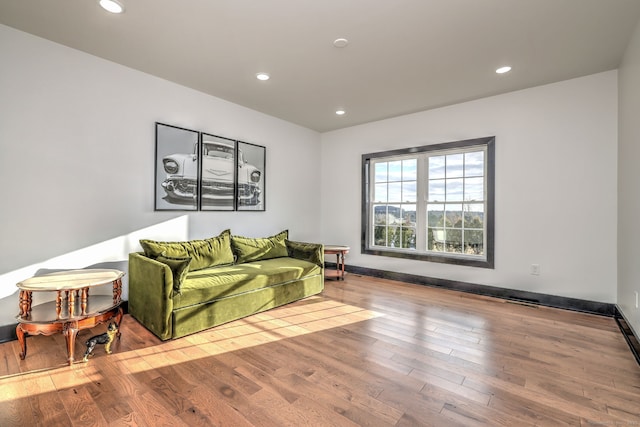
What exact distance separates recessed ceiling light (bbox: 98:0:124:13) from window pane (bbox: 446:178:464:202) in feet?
14.2

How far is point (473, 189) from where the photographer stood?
4.28 meters

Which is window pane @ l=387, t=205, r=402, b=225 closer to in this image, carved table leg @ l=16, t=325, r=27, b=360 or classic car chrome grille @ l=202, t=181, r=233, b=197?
classic car chrome grille @ l=202, t=181, r=233, b=197

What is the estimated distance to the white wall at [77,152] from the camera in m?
2.60

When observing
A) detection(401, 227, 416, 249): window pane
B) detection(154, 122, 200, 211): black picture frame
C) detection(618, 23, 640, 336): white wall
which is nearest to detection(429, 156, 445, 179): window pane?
detection(401, 227, 416, 249): window pane

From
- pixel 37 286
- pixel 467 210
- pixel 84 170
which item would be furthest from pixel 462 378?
pixel 84 170

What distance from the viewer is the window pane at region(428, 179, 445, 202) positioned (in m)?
4.56

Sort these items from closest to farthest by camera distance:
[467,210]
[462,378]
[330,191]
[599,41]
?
[462,378] → [599,41] → [467,210] → [330,191]

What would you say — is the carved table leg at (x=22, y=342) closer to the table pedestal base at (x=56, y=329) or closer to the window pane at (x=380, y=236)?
the table pedestal base at (x=56, y=329)

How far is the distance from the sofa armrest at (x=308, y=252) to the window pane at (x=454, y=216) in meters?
1.99

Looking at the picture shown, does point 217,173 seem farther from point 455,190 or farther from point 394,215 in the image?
point 455,190

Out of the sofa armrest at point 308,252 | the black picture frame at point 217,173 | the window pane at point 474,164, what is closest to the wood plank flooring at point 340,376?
the sofa armrest at point 308,252

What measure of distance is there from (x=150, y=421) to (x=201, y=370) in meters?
0.52

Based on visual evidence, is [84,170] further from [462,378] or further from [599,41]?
[599,41]

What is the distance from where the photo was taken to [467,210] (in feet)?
14.2
